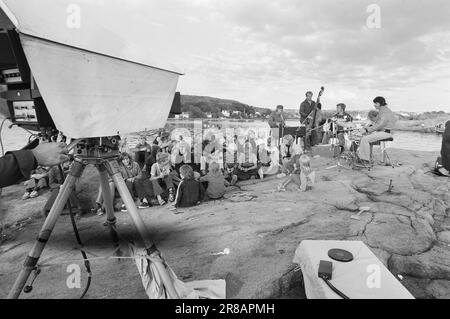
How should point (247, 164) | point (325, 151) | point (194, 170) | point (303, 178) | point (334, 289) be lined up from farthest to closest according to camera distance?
point (325, 151)
point (247, 164)
point (194, 170)
point (303, 178)
point (334, 289)

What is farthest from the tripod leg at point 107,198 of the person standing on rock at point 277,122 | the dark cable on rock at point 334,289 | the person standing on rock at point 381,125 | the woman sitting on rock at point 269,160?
the person standing on rock at point 277,122

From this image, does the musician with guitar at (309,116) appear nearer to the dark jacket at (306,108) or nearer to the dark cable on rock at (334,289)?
the dark jacket at (306,108)

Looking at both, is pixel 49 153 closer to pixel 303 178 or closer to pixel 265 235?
pixel 265 235

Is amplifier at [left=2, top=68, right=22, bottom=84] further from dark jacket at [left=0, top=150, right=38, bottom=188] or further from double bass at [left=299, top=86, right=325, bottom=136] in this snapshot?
double bass at [left=299, top=86, right=325, bottom=136]

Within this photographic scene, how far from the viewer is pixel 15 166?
5.77 feet

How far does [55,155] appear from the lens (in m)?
1.85

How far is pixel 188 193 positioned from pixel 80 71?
5707 mm

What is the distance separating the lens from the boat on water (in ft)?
5.03

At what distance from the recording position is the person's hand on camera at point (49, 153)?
6.02 feet

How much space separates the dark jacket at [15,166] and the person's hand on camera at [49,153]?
4 cm

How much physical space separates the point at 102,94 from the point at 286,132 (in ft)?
37.1

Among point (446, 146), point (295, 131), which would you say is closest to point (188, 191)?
point (446, 146)

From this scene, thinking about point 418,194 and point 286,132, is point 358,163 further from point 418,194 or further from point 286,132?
point 286,132
